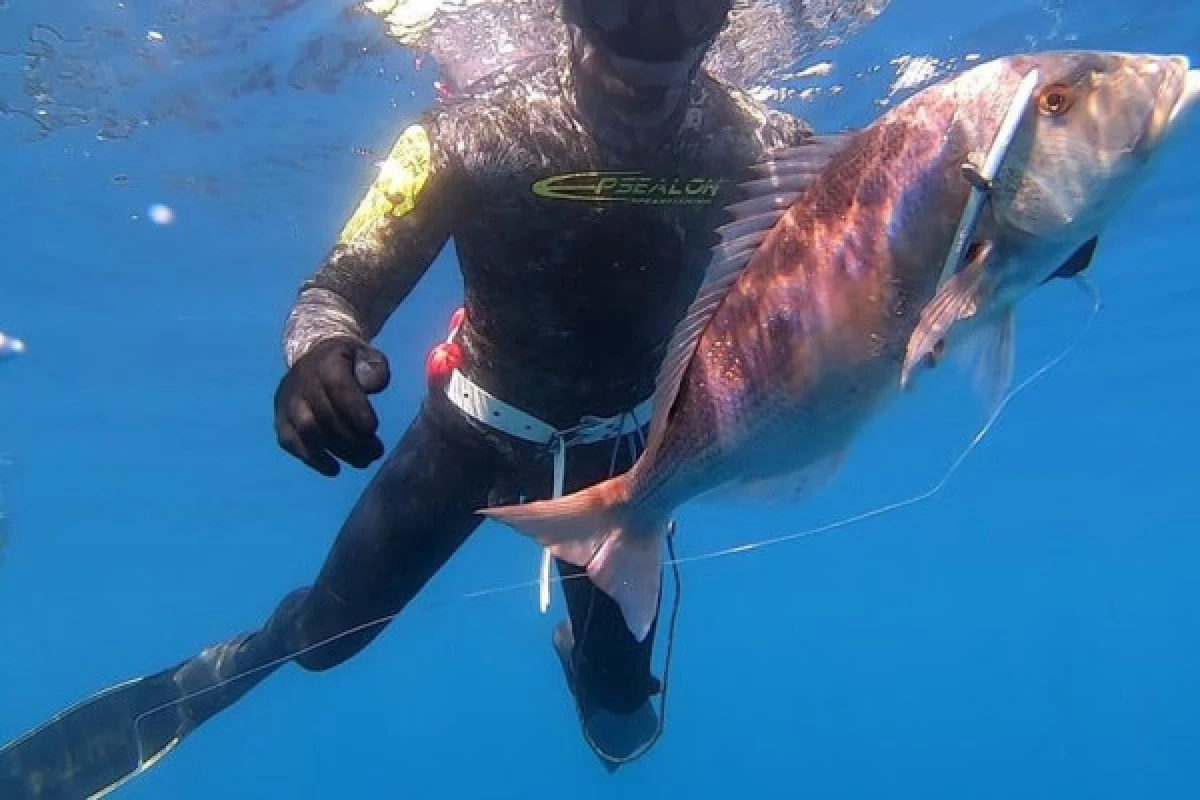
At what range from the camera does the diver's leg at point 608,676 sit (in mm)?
5883

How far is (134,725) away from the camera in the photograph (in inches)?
268

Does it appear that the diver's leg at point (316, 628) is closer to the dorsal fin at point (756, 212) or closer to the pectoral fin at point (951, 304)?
the dorsal fin at point (756, 212)

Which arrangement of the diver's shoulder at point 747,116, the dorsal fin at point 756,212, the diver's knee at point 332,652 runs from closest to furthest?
the dorsal fin at point 756,212
the diver's shoulder at point 747,116
the diver's knee at point 332,652

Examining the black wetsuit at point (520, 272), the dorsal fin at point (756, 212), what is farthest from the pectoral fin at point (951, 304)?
the black wetsuit at point (520, 272)

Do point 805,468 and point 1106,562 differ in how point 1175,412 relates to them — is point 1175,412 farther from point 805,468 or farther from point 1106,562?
point 1106,562

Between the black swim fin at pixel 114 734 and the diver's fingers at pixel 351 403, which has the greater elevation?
the diver's fingers at pixel 351 403

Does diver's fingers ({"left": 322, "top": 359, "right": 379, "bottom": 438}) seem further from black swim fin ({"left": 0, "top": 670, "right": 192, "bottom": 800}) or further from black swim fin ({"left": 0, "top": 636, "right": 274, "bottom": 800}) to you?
black swim fin ({"left": 0, "top": 670, "right": 192, "bottom": 800})

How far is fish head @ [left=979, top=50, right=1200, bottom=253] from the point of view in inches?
76.8

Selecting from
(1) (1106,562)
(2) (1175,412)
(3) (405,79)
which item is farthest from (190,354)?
(1) (1106,562)

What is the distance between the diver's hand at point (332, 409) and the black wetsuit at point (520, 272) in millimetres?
286

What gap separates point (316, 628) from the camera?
19.3 feet

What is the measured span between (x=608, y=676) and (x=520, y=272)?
2.96 m

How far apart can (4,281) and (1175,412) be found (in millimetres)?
32141

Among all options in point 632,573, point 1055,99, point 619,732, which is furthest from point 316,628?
point 1055,99
